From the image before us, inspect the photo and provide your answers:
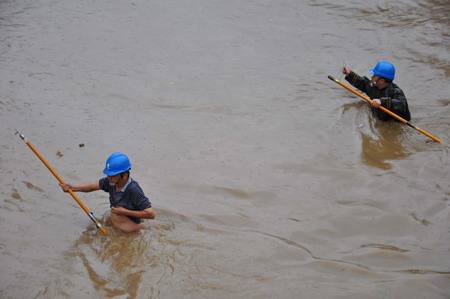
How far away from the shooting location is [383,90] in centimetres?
795

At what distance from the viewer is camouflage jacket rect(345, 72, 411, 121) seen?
301 inches

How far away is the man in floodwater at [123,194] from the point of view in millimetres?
5094

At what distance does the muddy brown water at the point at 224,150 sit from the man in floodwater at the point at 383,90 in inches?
11.8

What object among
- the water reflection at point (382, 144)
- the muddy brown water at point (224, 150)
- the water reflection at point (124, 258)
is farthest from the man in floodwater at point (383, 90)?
the water reflection at point (124, 258)

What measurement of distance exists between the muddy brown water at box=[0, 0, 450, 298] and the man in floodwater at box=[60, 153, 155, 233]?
0.71 ft

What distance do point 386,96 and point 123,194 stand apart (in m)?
4.64

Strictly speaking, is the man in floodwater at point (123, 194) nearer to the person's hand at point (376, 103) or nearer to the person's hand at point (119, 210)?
the person's hand at point (119, 210)

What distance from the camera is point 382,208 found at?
19.5 ft

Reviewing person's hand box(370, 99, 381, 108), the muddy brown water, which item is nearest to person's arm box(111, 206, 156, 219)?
the muddy brown water

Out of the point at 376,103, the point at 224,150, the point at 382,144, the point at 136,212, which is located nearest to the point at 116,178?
the point at 136,212

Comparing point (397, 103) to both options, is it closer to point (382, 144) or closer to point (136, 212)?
point (382, 144)

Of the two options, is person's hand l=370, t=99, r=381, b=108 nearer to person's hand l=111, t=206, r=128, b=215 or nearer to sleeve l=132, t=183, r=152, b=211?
sleeve l=132, t=183, r=152, b=211

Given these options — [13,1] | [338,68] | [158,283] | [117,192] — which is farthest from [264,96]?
[13,1]

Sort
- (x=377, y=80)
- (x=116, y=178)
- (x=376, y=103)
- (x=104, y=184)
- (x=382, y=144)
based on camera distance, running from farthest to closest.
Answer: (x=377, y=80), (x=376, y=103), (x=382, y=144), (x=104, y=184), (x=116, y=178)
